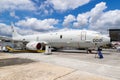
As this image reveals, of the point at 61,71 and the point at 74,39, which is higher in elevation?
the point at 74,39

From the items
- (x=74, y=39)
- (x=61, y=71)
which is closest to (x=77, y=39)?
(x=74, y=39)

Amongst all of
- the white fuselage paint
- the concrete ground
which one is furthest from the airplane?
the concrete ground

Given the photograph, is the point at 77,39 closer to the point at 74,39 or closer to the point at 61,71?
the point at 74,39

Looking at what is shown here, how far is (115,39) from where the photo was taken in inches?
3029

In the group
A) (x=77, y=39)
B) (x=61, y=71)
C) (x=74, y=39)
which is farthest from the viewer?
(x=74, y=39)

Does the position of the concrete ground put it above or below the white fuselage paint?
below

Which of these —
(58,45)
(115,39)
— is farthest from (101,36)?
(115,39)

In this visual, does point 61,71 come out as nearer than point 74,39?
Yes

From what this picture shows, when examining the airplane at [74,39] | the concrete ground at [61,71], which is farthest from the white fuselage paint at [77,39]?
the concrete ground at [61,71]

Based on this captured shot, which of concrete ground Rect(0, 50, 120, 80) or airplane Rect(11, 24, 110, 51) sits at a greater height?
airplane Rect(11, 24, 110, 51)

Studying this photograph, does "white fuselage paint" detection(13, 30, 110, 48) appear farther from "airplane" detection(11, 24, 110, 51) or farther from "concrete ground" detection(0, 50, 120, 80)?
"concrete ground" detection(0, 50, 120, 80)

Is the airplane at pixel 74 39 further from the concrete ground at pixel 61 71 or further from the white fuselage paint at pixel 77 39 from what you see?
the concrete ground at pixel 61 71

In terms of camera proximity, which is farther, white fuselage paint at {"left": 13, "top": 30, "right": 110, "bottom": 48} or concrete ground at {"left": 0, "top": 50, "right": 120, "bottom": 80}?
white fuselage paint at {"left": 13, "top": 30, "right": 110, "bottom": 48}

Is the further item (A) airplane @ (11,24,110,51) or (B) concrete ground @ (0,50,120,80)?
(A) airplane @ (11,24,110,51)
